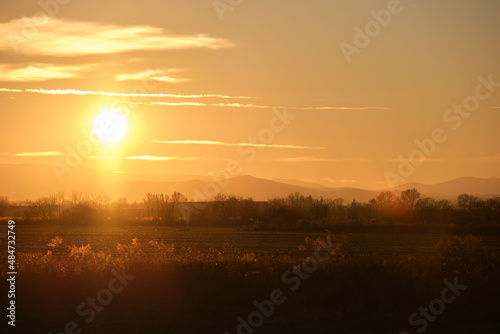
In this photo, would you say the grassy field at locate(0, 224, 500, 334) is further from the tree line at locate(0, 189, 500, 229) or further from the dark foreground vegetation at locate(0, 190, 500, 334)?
the tree line at locate(0, 189, 500, 229)

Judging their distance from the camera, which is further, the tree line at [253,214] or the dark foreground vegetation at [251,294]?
the tree line at [253,214]

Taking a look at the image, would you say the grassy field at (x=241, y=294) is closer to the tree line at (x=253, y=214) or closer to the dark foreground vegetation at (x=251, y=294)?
the dark foreground vegetation at (x=251, y=294)

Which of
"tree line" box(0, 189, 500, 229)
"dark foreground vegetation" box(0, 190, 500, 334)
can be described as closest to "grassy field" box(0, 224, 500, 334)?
"dark foreground vegetation" box(0, 190, 500, 334)

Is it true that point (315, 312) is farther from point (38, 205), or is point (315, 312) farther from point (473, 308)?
point (38, 205)

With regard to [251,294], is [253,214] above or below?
above

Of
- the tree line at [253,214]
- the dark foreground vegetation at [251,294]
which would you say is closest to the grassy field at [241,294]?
the dark foreground vegetation at [251,294]

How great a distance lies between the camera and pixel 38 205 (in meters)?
99.8

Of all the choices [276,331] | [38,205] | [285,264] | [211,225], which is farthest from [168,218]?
[276,331]

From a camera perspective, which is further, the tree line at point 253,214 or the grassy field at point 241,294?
the tree line at point 253,214

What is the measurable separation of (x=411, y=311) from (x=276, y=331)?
478 centimetres

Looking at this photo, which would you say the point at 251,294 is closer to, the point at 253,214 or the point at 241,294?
the point at 241,294

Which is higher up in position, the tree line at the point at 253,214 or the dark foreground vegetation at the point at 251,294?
the tree line at the point at 253,214

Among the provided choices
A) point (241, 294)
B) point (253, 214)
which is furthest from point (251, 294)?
point (253, 214)

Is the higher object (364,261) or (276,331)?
(364,261)
